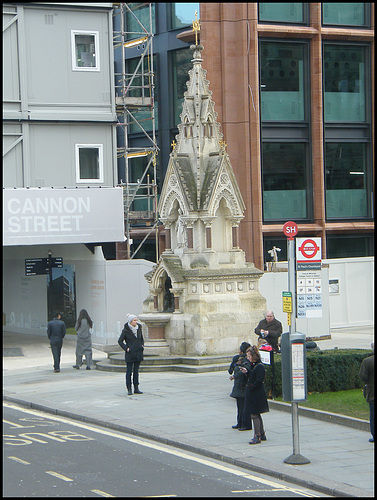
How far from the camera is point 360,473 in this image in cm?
1097

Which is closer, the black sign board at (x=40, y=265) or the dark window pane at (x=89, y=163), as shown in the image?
the black sign board at (x=40, y=265)

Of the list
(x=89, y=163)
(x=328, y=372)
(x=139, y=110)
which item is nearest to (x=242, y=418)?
(x=328, y=372)

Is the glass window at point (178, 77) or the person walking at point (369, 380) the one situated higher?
the glass window at point (178, 77)

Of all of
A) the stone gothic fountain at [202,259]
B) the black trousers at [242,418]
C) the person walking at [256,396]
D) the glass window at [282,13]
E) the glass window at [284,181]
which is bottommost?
the black trousers at [242,418]

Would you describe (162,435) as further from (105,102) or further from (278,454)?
(105,102)

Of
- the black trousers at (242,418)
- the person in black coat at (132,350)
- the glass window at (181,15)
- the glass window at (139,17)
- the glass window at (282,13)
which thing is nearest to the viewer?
the black trousers at (242,418)

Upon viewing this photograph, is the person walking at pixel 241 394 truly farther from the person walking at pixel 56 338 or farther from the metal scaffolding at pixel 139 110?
the metal scaffolding at pixel 139 110

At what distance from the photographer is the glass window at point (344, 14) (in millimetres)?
33250

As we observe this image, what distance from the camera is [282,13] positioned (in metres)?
32.8

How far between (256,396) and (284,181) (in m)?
21.2

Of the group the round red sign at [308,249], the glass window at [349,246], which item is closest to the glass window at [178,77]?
the glass window at [349,246]

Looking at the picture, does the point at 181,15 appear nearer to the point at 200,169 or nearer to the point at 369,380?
the point at 200,169

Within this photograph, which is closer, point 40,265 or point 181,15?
point 40,265

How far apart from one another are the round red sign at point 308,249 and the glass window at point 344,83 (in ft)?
72.0
